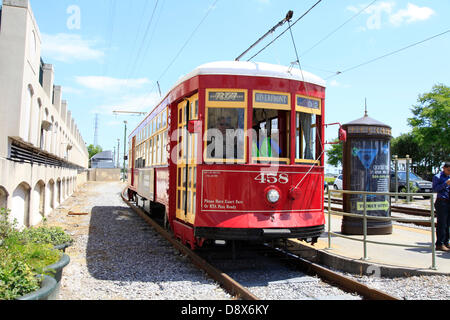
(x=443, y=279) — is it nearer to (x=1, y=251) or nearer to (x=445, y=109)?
(x=1, y=251)

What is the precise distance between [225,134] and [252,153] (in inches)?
20.3

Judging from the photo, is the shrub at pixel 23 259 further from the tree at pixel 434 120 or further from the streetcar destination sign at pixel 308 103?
the tree at pixel 434 120

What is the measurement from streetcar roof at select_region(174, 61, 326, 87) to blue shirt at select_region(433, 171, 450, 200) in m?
3.09

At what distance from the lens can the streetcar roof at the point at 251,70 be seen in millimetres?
6234

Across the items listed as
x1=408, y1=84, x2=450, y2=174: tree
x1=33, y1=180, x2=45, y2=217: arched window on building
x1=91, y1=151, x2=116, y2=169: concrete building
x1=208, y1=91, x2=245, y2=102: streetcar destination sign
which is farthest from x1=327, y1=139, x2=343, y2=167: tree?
x1=208, y1=91, x2=245, y2=102: streetcar destination sign

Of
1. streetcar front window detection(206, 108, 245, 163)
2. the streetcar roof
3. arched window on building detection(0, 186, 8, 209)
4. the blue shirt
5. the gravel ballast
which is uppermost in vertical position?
the streetcar roof

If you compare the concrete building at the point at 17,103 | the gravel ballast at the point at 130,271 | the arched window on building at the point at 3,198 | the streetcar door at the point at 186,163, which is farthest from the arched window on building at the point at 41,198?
the streetcar door at the point at 186,163

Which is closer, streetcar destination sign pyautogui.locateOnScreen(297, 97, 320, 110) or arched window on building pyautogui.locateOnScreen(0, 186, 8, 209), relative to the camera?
streetcar destination sign pyautogui.locateOnScreen(297, 97, 320, 110)

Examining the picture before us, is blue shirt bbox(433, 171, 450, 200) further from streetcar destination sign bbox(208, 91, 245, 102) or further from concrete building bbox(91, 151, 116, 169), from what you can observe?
concrete building bbox(91, 151, 116, 169)

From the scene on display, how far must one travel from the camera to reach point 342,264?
6.38m

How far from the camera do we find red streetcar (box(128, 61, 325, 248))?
19.8ft

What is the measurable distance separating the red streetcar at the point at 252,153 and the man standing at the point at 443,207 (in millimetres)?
2306

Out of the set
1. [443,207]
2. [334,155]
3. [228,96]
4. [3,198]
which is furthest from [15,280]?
[334,155]
